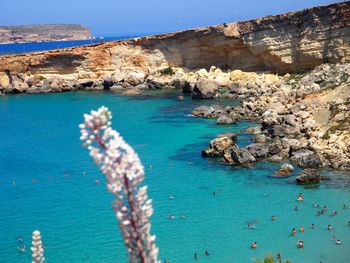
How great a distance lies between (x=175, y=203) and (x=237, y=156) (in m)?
9.59

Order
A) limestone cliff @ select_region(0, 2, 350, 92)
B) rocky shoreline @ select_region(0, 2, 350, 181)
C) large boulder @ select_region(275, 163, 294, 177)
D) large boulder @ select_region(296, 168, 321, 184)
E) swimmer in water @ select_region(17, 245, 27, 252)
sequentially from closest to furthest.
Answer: swimmer in water @ select_region(17, 245, 27, 252)
large boulder @ select_region(296, 168, 321, 184)
large boulder @ select_region(275, 163, 294, 177)
rocky shoreline @ select_region(0, 2, 350, 181)
limestone cliff @ select_region(0, 2, 350, 92)

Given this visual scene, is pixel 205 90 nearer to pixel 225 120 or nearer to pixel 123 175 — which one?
pixel 225 120

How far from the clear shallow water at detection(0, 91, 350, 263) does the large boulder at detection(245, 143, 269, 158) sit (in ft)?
6.30

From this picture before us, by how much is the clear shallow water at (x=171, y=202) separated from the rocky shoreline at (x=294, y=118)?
1929 millimetres

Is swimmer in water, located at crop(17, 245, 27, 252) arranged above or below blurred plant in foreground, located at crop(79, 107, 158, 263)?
below

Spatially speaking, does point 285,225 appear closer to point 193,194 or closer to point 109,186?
point 193,194

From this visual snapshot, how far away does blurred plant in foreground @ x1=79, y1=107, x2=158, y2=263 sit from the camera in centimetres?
728

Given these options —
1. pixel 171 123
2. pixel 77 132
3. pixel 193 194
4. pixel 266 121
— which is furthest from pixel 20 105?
pixel 193 194

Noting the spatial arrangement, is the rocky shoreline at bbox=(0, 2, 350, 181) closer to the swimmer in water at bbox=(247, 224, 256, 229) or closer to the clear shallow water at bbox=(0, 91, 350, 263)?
the clear shallow water at bbox=(0, 91, 350, 263)

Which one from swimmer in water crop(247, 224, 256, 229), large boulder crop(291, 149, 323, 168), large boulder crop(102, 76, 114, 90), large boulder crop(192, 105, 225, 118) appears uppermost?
large boulder crop(102, 76, 114, 90)

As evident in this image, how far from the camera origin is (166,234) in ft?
97.0

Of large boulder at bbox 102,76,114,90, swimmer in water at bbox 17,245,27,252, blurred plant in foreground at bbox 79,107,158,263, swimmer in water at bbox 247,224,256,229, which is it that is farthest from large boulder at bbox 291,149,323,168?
large boulder at bbox 102,76,114,90

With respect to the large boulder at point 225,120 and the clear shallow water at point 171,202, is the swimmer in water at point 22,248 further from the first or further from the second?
the large boulder at point 225,120

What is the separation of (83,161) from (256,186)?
52.2 ft
